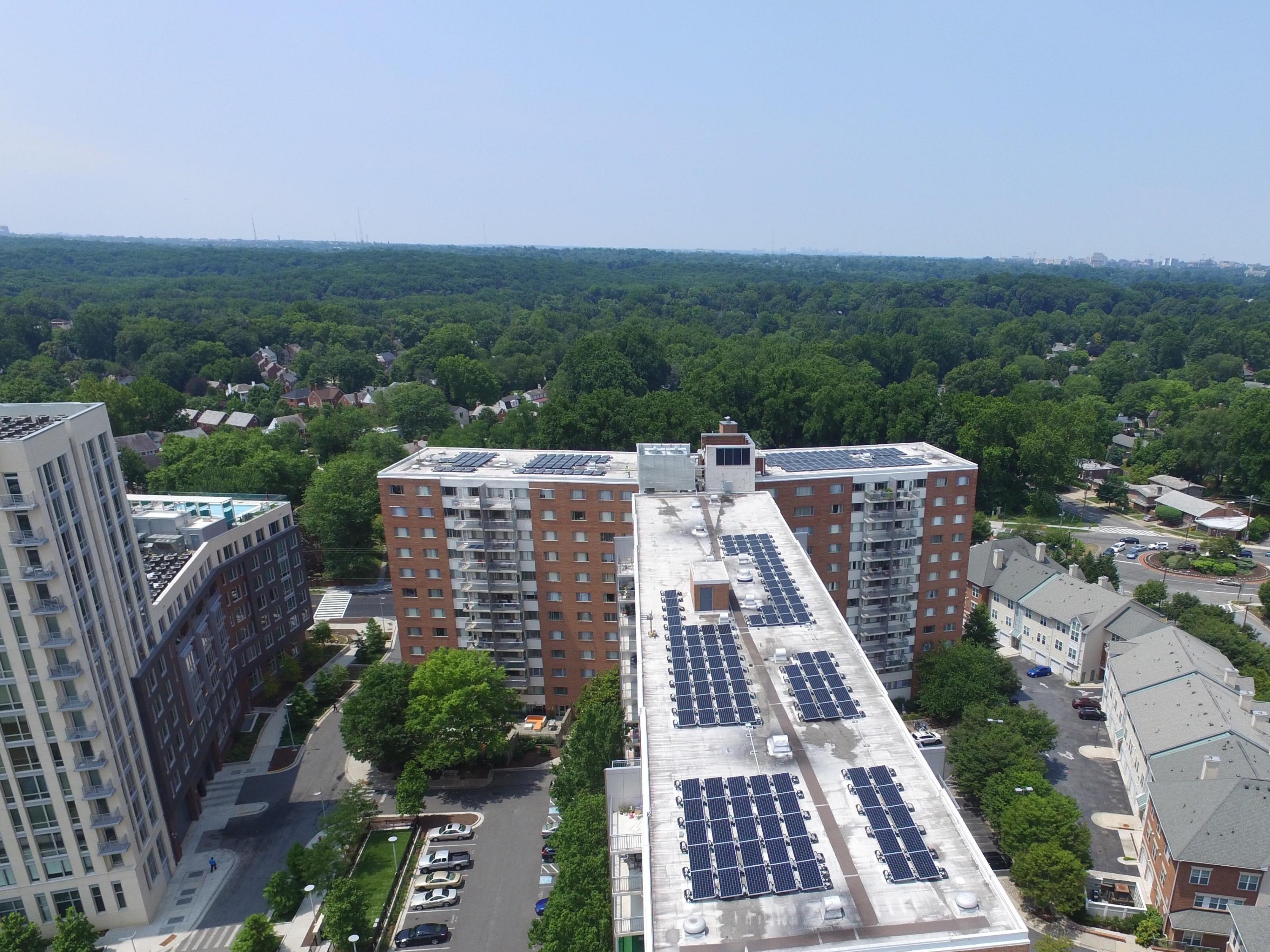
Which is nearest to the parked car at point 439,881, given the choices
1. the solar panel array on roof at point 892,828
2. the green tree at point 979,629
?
the solar panel array on roof at point 892,828

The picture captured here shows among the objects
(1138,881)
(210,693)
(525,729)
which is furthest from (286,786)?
(1138,881)

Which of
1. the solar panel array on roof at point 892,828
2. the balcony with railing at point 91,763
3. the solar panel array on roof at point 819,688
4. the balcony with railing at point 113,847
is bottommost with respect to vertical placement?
the balcony with railing at point 113,847

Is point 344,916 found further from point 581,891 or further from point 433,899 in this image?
point 581,891

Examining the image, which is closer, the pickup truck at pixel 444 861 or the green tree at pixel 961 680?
the pickup truck at pixel 444 861

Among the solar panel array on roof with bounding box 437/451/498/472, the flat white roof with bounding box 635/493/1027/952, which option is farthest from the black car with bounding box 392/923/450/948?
the solar panel array on roof with bounding box 437/451/498/472

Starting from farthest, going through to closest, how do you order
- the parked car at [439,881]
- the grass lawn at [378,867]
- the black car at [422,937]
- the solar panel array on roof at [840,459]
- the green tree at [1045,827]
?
the solar panel array on roof at [840,459] → the parked car at [439,881] → the grass lawn at [378,867] → the green tree at [1045,827] → the black car at [422,937]

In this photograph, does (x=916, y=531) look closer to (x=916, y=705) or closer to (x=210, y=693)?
(x=916, y=705)

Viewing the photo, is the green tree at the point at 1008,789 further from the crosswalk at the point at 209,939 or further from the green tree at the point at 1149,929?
the crosswalk at the point at 209,939

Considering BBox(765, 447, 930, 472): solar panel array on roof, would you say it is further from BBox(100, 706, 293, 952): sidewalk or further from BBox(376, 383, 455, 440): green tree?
BBox(376, 383, 455, 440): green tree

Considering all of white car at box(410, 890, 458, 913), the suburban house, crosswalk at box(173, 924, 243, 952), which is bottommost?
white car at box(410, 890, 458, 913)
